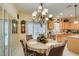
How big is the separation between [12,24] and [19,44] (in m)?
0.51

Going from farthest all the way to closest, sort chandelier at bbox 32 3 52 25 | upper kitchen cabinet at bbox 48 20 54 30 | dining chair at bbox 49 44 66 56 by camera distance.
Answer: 1. upper kitchen cabinet at bbox 48 20 54 30
2. chandelier at bbox 32 3 52 25
3. dining chair at bbox 49 44 66 56

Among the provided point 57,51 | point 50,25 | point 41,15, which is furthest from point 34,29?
point 41,15

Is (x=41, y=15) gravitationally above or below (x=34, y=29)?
above

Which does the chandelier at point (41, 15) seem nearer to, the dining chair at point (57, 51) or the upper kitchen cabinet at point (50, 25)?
the upper kitchen cabinet at point (50, 25)

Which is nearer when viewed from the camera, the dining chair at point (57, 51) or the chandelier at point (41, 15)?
the dining chair at point (57, 51)

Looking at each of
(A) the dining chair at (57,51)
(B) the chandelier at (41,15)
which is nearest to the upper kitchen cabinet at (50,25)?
(B) the chandelier at (41,15)

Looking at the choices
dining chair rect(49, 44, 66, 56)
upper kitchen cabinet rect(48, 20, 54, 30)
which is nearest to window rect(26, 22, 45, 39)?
upper kitchen cabinet rect(48, 20, 54, 30)

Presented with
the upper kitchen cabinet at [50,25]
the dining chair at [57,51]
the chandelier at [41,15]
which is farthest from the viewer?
the upper kitchen cabinet at [50,25]

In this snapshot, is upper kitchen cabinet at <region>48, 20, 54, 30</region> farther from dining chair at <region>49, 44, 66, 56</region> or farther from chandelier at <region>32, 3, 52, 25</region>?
dining chair at <region>49, 44, 66, 56</region>

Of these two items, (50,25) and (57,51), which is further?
(50,25)

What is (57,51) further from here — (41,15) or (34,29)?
(41,15)

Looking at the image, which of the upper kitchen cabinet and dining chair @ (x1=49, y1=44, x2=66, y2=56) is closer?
dining chair @ (x1=49, y1=44, x2=66, y2=56)

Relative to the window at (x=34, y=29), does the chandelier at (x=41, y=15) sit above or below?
above

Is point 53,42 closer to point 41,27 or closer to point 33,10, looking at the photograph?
point 41,27
